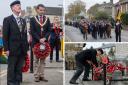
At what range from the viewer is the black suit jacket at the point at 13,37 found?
602 cm

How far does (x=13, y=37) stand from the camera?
6082 millimetres

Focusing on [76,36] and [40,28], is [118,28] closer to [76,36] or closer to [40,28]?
[76,36]

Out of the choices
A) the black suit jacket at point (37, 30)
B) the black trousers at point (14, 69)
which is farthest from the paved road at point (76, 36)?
the black trousers at point (14, 69)

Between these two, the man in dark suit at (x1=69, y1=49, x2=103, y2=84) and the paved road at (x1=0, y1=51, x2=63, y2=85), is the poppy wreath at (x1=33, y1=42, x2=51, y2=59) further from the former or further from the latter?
the man in dark suit at (x1=69, y1=49, x2=103, y2=84)

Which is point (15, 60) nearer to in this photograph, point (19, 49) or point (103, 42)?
point (19, 49)

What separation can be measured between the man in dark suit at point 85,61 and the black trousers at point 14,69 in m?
0.94

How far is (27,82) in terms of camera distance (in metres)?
6.85

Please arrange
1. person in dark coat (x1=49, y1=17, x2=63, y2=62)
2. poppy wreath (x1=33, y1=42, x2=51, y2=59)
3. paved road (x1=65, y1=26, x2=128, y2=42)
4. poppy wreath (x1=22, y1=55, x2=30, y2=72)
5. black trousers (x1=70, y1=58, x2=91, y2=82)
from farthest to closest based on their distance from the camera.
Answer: black trousers (x1=70, y1=58, x2=91, y2=82) < poppy wreath (x1=22, y1=55, x2=30, y2=72) < poppy wreath (x1=33, y1=42, x2=51, y2=59) < person in dark coat (x1=49, y1=17, x2=63, y2=62) < paved road (x1=65, y1=26, x2=128, y2=42)

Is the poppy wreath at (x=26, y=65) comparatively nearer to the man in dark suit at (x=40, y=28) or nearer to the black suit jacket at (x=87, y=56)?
the man in dark suit at (x=40, y=28)

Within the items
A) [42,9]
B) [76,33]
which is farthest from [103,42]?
[42,9]

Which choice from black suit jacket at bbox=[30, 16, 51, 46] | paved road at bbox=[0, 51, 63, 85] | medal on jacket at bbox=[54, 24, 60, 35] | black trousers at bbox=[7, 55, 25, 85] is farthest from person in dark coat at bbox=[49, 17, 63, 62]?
black trousers at bbox=[7, 55, 25, 85]

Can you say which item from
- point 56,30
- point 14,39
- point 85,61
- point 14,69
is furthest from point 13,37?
point 85,61

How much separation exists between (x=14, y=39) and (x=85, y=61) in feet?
5.22

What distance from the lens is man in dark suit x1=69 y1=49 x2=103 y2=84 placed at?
265 inches
